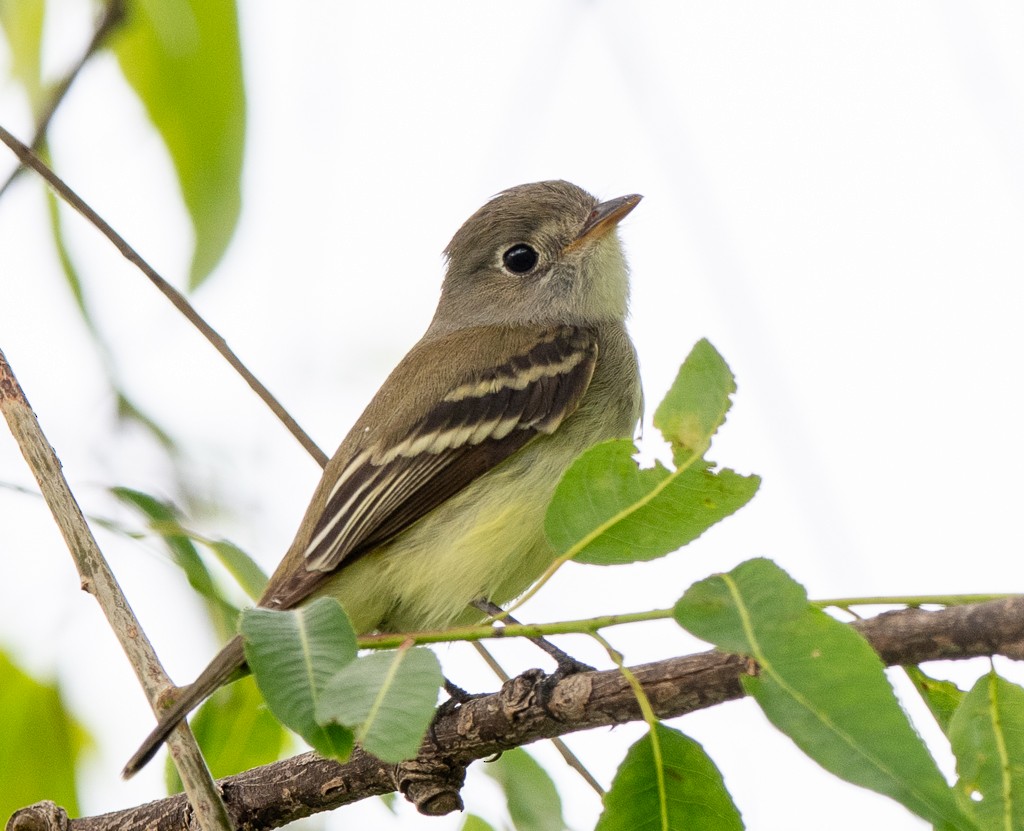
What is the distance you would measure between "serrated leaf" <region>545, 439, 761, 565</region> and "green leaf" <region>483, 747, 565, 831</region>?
121 centimetres

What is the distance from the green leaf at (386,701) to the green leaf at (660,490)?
348 mm

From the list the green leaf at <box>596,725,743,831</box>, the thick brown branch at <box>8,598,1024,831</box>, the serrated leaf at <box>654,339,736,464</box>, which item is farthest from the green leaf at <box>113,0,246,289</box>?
the green leaf at <box>596,725,743,831</box>

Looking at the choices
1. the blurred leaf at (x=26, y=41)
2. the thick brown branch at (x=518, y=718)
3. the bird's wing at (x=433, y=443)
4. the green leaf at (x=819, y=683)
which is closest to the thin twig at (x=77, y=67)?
the blurred leaf at (x=26, y=41)

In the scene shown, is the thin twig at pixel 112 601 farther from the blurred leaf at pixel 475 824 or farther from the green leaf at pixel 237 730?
the green leaf at pixel 237 730

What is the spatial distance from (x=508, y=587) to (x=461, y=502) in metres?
0.28

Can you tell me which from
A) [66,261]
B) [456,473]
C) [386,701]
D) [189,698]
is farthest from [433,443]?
[386,701]

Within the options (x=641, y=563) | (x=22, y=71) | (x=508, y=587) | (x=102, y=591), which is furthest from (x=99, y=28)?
(x=641, y=563)

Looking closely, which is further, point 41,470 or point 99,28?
point 99,28

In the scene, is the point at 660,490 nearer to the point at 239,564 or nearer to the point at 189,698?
the point at 189,698

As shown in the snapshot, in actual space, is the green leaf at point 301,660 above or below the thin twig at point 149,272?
below

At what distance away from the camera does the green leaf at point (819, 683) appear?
1.49 m

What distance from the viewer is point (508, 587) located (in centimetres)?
347

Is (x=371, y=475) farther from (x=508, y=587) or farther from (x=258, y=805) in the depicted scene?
(x=258, y=805)

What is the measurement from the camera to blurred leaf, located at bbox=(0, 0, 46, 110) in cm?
317
